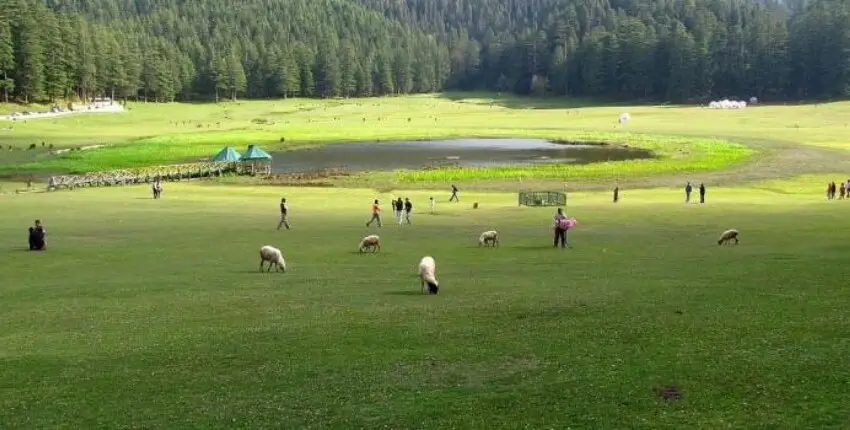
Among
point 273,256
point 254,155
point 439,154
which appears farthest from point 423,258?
point 439,154

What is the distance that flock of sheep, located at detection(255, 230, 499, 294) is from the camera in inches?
1077

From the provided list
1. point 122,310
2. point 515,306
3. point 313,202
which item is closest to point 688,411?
point 515,306

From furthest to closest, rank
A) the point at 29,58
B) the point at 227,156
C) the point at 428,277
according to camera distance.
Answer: the point at 29,58 < the point at 227,156 < the point at 428,277

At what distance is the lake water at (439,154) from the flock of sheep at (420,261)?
52.8 m

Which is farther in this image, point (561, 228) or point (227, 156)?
point (227, 156)

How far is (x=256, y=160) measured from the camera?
87125mm

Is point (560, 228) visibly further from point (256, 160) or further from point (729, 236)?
point (256, 160)

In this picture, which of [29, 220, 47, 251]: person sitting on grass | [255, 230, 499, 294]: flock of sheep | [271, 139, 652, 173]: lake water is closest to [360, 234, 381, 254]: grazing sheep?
[255, 230, 499, 294]: flock of sheep

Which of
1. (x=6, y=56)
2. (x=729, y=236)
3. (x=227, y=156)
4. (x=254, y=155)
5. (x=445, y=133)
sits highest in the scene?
(x=6, y=56)

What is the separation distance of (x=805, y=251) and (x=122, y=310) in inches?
1066

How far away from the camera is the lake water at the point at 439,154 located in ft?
313

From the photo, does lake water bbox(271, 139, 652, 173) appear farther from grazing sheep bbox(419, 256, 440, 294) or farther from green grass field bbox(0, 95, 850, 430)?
grazing sheep bbox(419, 256, 440, 294)

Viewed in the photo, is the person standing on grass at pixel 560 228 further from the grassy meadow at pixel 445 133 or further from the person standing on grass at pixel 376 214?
the grassy meadow at pixel 445 133

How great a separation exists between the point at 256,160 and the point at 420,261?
57.1 meters
